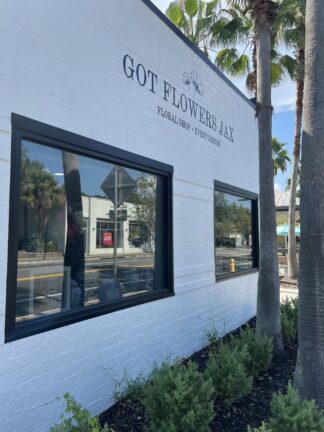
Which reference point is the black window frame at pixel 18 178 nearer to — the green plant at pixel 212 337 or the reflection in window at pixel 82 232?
the reflection in window at pixel 82 232

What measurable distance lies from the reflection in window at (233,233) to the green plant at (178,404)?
3834 mm

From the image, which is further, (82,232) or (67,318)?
(82,232)

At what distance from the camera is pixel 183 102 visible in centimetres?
580

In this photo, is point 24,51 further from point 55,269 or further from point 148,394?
point 148,394

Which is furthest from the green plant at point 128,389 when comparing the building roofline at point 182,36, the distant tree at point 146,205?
the building roofline at point 182,36

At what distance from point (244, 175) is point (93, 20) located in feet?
16.6

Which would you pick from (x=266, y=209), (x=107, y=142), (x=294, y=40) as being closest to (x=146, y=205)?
(x=107, y=142)

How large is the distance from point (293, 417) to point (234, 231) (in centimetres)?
540

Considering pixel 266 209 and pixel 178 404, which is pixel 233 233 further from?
pixel 178 404

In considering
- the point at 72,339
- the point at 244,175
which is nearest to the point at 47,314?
the point at 72,339

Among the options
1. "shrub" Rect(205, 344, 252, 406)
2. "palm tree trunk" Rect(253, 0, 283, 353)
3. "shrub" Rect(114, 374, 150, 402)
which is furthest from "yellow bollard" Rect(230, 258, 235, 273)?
"shrub" Rect(114, 374, 150, 402)

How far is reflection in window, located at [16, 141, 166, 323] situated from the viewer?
343 cm

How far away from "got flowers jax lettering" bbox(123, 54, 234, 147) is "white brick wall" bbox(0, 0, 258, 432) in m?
0.10

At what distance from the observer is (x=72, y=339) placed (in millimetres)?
3559
